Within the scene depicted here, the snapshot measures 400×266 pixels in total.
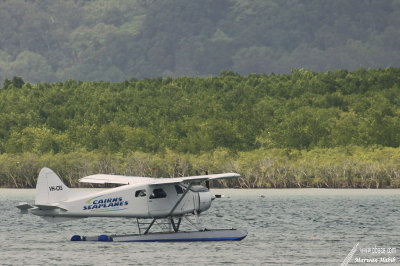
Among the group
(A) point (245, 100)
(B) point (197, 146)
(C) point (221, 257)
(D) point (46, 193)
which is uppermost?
(A) point (245, 100)

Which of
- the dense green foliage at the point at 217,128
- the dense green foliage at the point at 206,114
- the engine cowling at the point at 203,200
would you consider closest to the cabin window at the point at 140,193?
the engine cowling at the point at 203,200

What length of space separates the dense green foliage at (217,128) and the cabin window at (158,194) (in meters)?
46.9

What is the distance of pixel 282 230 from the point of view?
41344mm

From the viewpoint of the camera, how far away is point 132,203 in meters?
34.8

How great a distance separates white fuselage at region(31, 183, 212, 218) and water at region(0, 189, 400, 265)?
4.28 feet

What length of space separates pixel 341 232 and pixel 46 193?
13548 mm

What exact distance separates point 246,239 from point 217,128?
2867 inches

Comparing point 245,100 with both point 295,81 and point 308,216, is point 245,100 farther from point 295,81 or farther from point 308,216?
point 308,216

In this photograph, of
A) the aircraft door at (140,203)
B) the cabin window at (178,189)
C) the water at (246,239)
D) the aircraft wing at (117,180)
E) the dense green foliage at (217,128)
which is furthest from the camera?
the dense green foliage at (217,128)

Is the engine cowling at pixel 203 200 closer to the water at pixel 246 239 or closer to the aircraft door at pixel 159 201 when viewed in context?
the water at pixel 246 239

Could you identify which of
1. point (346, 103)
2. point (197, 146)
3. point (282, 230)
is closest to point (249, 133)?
point (197, 146)

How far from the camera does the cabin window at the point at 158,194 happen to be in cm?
3500

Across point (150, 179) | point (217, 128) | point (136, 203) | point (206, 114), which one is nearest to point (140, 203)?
point (136, 203)

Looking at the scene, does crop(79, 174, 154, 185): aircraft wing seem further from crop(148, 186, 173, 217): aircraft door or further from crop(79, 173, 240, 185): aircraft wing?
crop(148, 186, 173, 217): aircraft door
